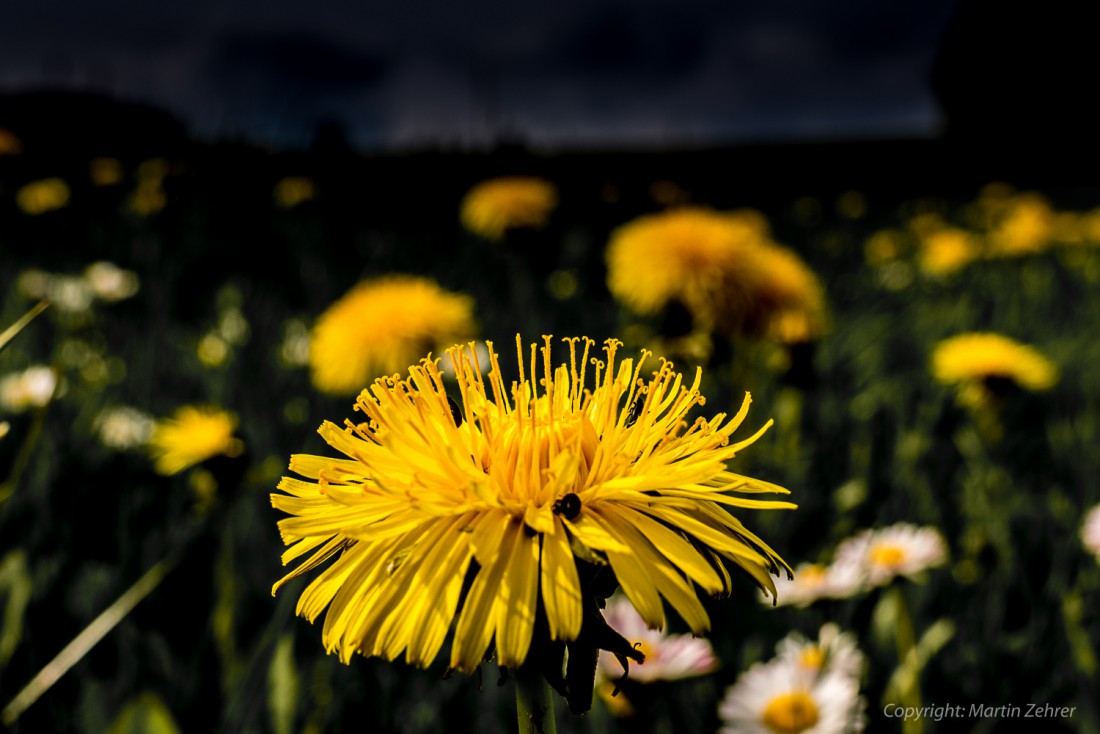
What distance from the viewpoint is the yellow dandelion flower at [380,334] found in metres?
1.99

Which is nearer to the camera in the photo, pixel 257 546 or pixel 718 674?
pixel 718 674

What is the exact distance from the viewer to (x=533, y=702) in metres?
0.62

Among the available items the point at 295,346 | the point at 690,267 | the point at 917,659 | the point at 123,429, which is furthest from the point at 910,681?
the point at 295,346

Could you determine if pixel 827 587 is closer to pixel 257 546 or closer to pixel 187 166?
pixel 257 546

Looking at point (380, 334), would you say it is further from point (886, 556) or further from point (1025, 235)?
point (1025, 235)

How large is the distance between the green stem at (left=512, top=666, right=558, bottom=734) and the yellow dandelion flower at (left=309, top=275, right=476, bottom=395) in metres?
1.35

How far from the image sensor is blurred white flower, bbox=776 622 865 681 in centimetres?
108

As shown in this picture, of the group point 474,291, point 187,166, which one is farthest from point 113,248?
point 474,291

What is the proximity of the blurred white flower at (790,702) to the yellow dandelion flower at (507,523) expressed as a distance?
1.43ft

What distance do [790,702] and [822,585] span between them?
0.17 meters

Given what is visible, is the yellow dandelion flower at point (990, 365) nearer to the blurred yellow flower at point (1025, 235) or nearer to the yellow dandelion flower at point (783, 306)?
the yellow dandelion flower at point (783, 306)

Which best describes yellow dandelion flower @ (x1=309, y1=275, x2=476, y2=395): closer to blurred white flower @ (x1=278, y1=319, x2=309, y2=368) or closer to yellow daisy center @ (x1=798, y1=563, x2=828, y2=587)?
blurred white flower @ (x1=278, y1=319, x2=309, y2=368)

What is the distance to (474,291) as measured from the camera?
381 cm

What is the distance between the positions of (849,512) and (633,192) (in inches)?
191
